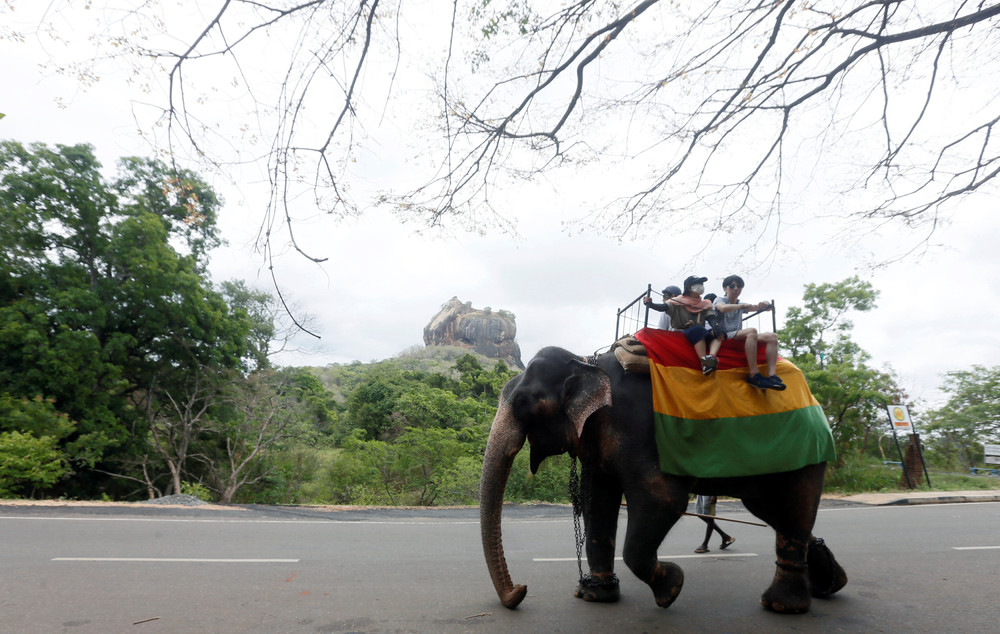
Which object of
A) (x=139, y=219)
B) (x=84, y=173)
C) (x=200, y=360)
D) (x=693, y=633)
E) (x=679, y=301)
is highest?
(x=84, y=173)

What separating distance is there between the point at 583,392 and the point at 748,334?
48.1 inches

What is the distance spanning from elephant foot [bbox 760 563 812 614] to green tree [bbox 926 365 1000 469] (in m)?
22.4

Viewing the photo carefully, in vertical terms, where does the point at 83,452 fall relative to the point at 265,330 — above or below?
below

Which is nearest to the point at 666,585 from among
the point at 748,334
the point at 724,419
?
the point at 724,419

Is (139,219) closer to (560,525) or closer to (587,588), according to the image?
(560,525)

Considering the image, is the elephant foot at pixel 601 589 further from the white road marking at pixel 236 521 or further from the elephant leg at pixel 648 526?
the white road marking at pixel 236 521

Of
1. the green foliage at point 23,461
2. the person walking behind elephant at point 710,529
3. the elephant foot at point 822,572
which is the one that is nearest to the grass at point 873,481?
the person walking behind elephant at point 710,529

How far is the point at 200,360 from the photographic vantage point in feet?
54.5

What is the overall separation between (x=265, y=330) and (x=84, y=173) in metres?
8.16

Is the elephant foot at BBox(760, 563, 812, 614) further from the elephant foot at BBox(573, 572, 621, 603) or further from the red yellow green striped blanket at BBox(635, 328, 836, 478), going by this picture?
the elephant foot at BBox(573, 572, 621, 603)

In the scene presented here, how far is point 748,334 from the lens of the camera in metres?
3.84

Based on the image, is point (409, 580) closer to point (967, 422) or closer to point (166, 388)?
point (166, 388)

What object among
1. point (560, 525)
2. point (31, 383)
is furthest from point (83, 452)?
point (560, 525)

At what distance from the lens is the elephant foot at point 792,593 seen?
3869 millimetres
